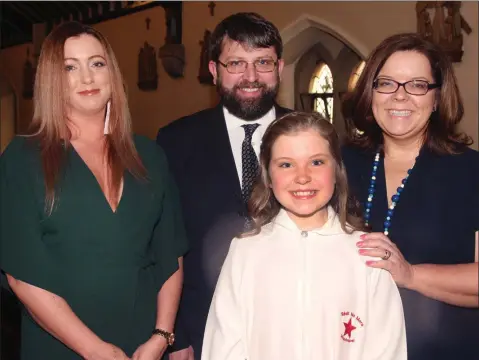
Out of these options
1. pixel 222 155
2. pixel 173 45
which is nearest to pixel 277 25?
pixel 173 45

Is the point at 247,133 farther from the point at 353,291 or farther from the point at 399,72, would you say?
the point at 353,291


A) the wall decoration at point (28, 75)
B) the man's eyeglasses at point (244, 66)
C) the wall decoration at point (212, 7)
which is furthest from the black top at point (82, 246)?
the wall decoration at point (28, 75)

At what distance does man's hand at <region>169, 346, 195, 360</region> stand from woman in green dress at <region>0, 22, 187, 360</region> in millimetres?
286

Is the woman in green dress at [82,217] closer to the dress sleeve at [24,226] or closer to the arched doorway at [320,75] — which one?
the dress sleeve at [24,226]

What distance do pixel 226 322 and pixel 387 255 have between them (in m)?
0.53

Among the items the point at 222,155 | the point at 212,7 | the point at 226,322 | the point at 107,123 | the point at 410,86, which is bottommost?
the point at 226,322

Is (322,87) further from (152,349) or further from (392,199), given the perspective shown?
(152,349)

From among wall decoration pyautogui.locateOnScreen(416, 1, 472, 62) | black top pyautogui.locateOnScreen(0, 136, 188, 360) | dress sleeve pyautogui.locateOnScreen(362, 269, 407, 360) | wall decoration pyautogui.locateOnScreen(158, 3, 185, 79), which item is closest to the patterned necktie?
black top pyautogui.locateOnScreen(0, 136, 188, 360)

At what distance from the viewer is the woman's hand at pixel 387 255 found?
1.96 meters

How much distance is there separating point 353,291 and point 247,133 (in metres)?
0.89

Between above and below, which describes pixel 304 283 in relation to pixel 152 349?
above

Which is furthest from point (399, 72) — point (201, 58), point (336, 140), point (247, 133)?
point (201, 58)

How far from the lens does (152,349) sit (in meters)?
2.20

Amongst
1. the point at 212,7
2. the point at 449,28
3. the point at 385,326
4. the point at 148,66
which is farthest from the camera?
the point at 148,66
